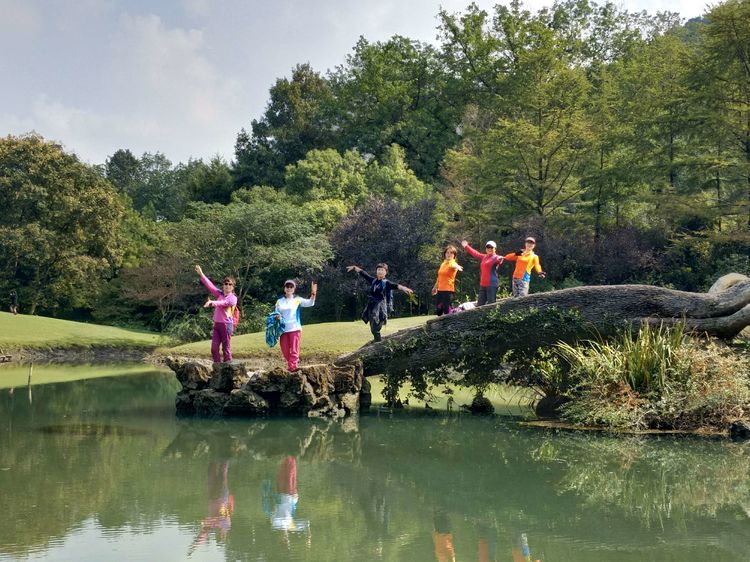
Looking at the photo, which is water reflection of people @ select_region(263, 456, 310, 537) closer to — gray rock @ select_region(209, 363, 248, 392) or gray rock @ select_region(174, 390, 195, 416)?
gray rock @ select_region(209, 363, 248, 392)

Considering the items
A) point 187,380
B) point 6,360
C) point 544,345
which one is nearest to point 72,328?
point 6,360

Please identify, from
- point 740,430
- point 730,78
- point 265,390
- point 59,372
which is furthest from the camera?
point 730,78

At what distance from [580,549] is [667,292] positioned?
7.96m

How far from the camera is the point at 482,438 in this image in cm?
1112

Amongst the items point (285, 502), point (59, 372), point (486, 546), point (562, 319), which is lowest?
point (486, 546)

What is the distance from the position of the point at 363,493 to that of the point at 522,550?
2.30 metres

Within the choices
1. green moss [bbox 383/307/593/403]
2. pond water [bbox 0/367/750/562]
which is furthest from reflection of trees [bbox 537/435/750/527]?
green moss [bbox 383/307/593/403]

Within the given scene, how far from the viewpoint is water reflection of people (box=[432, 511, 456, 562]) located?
5787 mm

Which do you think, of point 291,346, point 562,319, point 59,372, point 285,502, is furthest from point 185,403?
point 59,372

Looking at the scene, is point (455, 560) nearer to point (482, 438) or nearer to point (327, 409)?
point (482, 438)

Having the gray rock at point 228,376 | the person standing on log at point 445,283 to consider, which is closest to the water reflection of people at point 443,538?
the gray rock at point 228,376

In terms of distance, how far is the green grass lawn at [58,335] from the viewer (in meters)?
28.4

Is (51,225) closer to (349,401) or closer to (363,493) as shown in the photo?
(349,401)

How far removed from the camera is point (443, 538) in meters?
6.30
